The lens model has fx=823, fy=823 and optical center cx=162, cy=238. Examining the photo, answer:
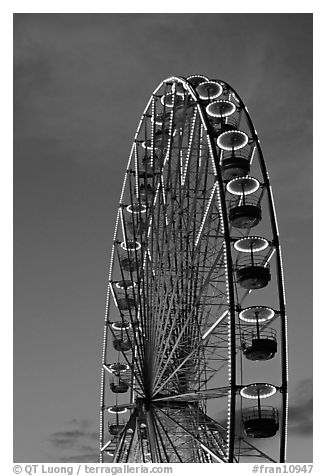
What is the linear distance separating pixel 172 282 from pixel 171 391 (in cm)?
291

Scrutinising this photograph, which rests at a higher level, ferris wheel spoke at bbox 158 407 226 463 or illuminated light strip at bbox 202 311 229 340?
illuminated light strip at bbox 202 311 229 340

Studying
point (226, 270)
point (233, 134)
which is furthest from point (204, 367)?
point (233, 134)

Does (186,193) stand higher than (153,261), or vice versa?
(186,193)

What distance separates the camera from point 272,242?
18.8 metres

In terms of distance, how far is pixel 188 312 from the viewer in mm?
20312

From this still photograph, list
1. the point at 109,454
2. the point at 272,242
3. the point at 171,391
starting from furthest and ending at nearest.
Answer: the point at 109,454 → the point at 171,391 → the point at 272,242

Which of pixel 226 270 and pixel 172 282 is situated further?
pixel 172 282

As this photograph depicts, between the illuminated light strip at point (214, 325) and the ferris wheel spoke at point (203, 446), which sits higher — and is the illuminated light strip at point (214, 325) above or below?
above
